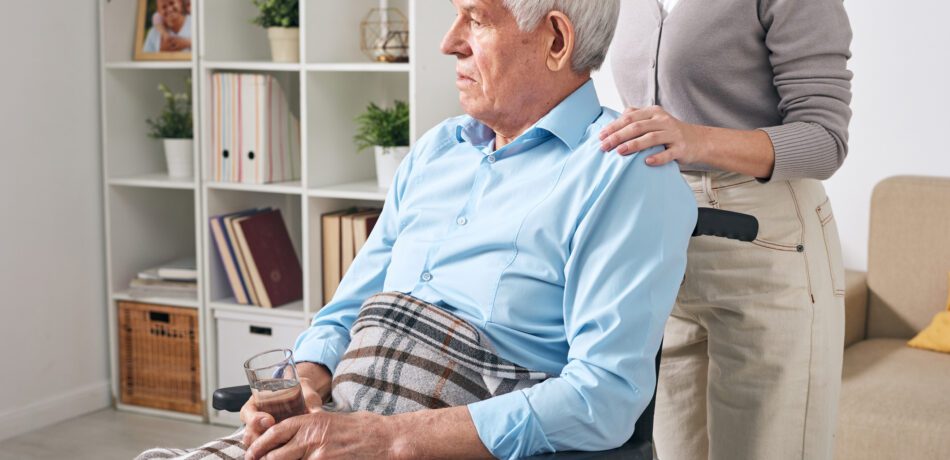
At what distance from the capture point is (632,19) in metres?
1.80

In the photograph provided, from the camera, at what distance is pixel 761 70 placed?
1676 mm

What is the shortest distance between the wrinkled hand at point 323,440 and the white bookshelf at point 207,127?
61.7 inches

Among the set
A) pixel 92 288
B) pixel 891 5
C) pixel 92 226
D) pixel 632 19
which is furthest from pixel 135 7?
pixel 891 5

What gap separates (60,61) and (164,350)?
99cm

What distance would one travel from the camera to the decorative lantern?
2.95 m

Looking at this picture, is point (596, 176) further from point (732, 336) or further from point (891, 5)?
point (891, 5)

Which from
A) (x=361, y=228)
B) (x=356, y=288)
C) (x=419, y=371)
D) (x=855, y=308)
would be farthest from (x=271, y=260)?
(x=419, y=371)

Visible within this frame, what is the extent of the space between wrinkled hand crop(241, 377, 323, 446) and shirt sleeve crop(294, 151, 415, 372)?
149 millimetres

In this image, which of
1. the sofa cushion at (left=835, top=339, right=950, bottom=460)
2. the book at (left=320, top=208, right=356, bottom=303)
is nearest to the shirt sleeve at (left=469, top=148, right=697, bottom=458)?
the sofa cushion at (left=835, top=339, right=950, bottom=460)

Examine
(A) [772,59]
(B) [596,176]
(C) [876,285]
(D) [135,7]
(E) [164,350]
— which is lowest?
(E) [164,350]

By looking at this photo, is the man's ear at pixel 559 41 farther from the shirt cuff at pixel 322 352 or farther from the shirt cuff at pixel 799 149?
the shirt cuff at pixel 322 352

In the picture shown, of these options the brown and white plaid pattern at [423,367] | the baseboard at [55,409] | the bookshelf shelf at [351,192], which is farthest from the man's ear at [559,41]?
the baseboard at [55,409]

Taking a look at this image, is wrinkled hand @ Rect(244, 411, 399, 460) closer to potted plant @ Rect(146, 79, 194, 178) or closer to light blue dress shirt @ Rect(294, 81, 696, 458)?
light blue dress shirt @ Rect(294, 81, 696, 458)

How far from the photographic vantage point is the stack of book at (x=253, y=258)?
3.17m
